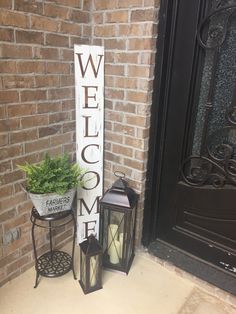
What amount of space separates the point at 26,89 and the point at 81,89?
0.34 meters

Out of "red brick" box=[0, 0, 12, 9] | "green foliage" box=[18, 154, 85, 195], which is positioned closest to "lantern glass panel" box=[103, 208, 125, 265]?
"green foliage" box=[18, 154, 85, 195]

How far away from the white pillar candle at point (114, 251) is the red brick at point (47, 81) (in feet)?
3.36

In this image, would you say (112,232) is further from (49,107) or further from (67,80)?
(67,80)

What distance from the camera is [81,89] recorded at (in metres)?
1.73

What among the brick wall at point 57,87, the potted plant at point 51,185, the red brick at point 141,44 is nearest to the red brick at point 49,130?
the brick wall at point 57,87

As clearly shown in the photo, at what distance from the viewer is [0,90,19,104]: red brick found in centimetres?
143

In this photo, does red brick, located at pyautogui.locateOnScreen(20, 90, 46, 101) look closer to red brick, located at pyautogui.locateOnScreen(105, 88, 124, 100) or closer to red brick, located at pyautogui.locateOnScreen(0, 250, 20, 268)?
red brick, located at pyautogui.locateOnScreen(105, 88, 124, 100)

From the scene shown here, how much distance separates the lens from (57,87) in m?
1.70

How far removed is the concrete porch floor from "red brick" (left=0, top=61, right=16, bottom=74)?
122cm

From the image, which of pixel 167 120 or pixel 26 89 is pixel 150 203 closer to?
pixel 167 120

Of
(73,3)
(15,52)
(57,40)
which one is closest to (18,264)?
(15,52)

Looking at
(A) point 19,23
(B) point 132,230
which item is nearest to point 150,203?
(B) point 132,230

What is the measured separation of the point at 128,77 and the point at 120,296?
4.22ft

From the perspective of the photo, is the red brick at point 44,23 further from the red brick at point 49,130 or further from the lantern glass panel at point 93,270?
the lantern glass panel at point 93,270
